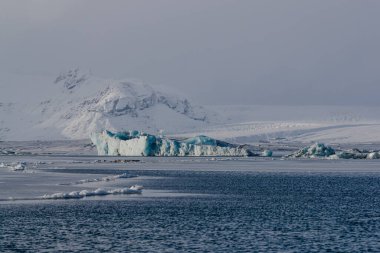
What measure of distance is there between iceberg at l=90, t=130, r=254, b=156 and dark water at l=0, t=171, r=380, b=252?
64.2m

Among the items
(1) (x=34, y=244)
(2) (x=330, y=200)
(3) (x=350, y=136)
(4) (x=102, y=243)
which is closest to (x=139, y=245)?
(4) (x=102, y=243)

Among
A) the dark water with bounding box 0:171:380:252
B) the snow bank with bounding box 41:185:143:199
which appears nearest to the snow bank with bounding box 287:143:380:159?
the dark water with bounding box 0:171:380:252

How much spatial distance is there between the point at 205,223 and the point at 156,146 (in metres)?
83.3

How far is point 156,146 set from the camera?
390 ft

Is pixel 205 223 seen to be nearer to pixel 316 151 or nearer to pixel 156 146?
pixel 316 151

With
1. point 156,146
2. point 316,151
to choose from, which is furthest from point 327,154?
point 156,146

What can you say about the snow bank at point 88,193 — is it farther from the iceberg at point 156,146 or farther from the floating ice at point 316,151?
the iceberg at point 156,146

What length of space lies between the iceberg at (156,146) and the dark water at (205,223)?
6415cm

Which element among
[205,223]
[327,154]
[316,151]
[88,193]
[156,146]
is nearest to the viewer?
[205,223]

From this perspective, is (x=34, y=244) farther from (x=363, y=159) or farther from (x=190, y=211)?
(x=363, y=159)

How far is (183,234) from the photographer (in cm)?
3244

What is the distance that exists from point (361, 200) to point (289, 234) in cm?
1556

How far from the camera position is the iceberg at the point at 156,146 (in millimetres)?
117438

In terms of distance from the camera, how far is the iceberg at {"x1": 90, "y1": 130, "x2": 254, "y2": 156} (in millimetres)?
117438
